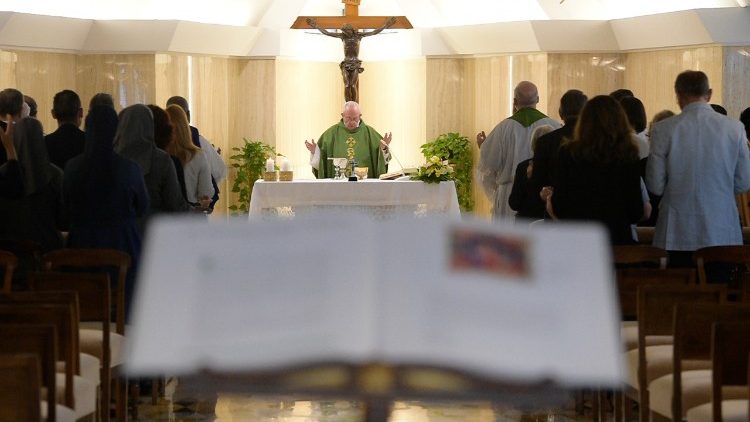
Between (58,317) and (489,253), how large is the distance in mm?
2348

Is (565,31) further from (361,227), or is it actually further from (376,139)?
Result: (361,227)

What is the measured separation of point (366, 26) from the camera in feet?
48.3

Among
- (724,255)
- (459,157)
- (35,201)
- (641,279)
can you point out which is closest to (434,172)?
(459,157)

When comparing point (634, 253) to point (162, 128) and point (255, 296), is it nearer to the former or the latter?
point (162, 128)

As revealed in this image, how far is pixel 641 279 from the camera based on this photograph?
19.5 ft

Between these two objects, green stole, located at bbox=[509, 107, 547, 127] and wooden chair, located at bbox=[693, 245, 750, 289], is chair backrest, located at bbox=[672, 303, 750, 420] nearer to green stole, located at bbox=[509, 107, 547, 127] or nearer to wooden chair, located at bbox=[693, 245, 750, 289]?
wooden chair, located at bbox=[693, 245, 750, 289]

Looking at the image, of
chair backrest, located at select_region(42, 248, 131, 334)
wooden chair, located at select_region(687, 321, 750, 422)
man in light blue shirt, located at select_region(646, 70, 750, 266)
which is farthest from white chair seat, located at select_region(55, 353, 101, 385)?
man in light blue shirt, located at select_region(646, 70, 750, 266)

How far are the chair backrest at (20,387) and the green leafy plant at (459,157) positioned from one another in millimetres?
11619

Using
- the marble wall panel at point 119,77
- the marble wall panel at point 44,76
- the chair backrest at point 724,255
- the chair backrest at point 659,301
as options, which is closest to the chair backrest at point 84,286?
the chair backrest at point 659,301

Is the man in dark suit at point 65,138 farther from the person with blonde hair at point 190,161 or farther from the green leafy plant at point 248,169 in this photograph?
the green leafy plant at point 248,169

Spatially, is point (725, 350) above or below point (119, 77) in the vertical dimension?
below

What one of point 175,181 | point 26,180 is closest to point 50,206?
point 26,180

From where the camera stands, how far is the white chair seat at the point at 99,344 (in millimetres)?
5773

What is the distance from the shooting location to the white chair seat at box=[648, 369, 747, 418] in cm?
465
